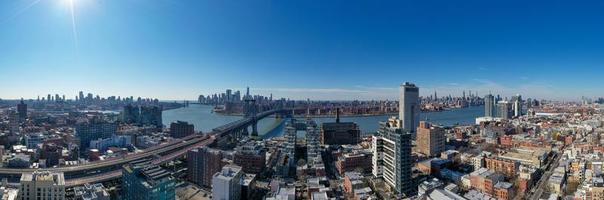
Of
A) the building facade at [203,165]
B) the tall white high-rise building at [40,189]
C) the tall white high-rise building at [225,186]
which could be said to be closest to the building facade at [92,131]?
the building facade at [203,165]

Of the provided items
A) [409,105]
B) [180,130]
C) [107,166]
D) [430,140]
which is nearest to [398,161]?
[430,140]

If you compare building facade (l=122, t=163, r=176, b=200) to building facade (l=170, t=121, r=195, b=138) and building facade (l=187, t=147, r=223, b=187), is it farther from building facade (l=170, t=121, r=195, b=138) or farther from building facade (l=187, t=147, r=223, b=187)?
building facade (l=170, t=121, r=195, b=138)

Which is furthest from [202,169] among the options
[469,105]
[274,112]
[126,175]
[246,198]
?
[469,105]

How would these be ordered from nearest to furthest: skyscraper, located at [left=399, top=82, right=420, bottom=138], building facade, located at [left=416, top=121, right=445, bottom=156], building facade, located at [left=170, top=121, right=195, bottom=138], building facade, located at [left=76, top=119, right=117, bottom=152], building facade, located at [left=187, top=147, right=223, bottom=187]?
building facade, located at [left=187, top=147, right=223, bottom=187]
building facade, located at [left=416, top=121, right=445, bottom=156]
building facade, located at [left=76, top=119, right=117, bottom=152]
skyscraper, located at [left=399, top=82, right=420, bottom=138]
building facade, located at [left=170, top=121, right=195, bottom=138]

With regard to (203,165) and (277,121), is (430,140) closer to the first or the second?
(203,165)

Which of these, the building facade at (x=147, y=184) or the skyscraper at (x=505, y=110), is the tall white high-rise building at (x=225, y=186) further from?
the skyscraper at (x=505, y=110)

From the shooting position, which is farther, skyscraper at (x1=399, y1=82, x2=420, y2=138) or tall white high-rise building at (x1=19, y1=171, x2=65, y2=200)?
skyscraper at (x1=399, y1=82, x2=420, y2=138)

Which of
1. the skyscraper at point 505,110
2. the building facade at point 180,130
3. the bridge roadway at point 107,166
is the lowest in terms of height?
the bridge roadway at point 107,166

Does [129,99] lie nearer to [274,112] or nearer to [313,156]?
[274,112]

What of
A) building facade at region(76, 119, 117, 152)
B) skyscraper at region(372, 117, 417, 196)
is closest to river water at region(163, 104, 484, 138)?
building facade at region(76, 119, 117, 152)
